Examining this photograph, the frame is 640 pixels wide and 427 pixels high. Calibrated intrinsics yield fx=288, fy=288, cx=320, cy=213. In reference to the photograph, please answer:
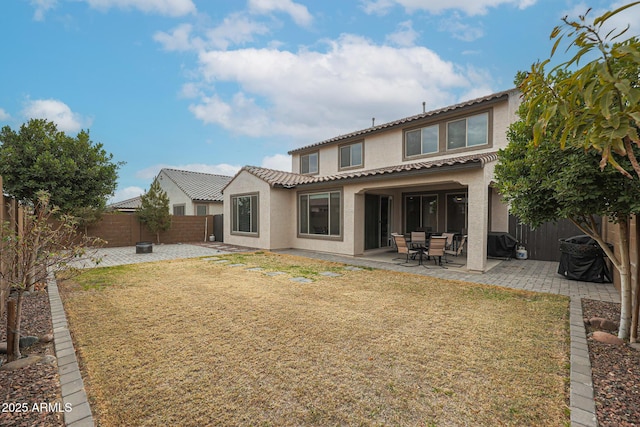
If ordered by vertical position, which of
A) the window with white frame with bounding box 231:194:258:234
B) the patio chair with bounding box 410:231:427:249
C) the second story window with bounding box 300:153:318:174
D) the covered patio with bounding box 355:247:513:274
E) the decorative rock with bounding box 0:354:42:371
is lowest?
the covered patio with bounding box 355:247:513:274

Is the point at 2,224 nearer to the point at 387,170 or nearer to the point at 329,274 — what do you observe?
the point at 329,274

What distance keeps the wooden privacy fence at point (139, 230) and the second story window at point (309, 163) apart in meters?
7.39

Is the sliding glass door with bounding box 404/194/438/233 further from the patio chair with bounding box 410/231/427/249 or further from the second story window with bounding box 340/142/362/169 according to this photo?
the patio chair with bounding box 410/231/427/249

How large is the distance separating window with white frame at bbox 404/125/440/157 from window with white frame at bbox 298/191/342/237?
398 centimetres

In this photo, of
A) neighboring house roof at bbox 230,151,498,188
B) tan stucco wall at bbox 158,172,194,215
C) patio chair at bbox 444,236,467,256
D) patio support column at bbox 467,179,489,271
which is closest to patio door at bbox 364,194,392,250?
neighboring house roof at bbox 230,151,498,188

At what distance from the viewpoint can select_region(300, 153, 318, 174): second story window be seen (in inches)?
670

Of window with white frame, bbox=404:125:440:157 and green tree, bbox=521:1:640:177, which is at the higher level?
window with white frame, bbox=404:125:440:157

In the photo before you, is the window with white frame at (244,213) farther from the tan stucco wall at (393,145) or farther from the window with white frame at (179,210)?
the window with white frame at (179,210)

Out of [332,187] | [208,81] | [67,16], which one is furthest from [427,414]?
[208,81]

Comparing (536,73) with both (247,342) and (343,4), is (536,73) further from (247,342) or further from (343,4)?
(343,4)

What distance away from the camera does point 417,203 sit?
1428cm

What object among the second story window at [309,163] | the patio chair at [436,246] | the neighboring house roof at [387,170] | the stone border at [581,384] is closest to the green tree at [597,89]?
the stone border at [581,384]

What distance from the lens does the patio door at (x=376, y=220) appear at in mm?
12555

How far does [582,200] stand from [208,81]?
1399cm
